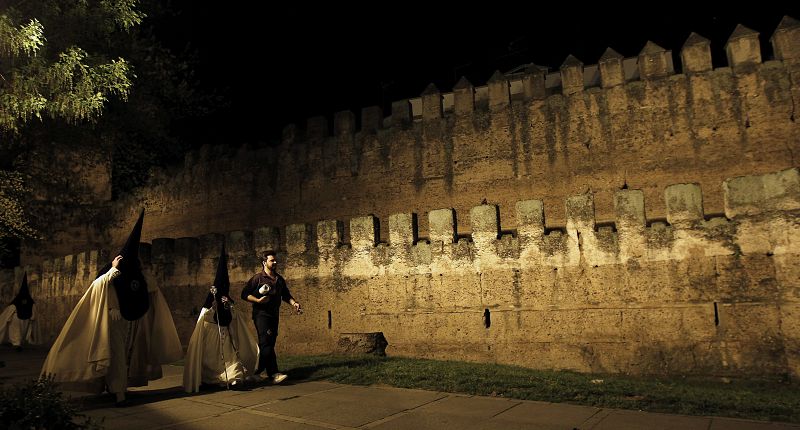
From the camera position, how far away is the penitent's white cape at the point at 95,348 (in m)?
5.42

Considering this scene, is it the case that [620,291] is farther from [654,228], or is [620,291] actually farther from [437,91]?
[437,91]

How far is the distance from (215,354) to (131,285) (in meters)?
1.32

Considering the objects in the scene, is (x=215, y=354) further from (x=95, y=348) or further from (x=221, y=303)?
(x=95, y=348)

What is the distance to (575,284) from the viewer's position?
8.59m

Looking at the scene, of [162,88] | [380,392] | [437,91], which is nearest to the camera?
[380,392]

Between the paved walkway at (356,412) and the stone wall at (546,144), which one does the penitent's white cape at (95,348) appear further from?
the stone wall at (546,144)

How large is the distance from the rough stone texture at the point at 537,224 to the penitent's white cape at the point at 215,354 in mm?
3407

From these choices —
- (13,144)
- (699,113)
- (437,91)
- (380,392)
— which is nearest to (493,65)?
(437,91)

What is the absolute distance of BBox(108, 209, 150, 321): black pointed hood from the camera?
5.85 metres

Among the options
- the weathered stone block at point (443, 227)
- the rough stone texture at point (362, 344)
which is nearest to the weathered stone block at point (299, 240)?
the rough stone texture at point (362, 344)

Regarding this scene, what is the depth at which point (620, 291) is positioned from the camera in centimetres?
832

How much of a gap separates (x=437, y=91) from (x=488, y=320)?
9.40m

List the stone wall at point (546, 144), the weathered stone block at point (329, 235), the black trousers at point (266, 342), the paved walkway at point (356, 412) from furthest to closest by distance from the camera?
the stone wall at point (546, 144) < the weathered stone block at point (329, 235) < the black trousers at point (266, 342) < the paved walkway at point (356, 412)

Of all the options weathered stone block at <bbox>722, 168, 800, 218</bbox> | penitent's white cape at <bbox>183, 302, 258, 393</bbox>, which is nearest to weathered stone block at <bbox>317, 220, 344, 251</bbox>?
penitent's white cape at <bbox>183, 302, 258, 393</bbox>
